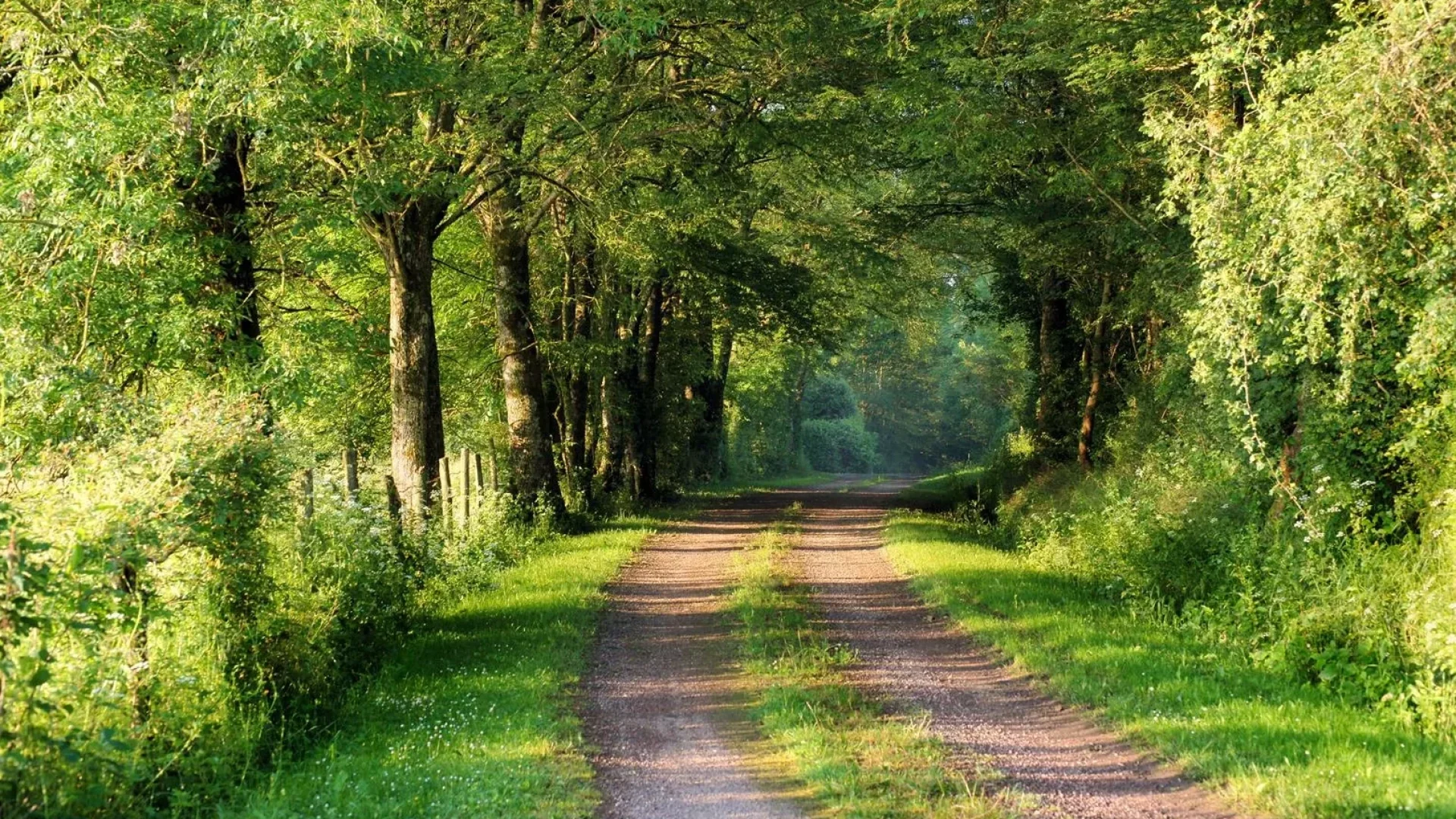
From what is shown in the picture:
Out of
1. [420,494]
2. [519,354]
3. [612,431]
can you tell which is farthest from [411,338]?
[612,431]

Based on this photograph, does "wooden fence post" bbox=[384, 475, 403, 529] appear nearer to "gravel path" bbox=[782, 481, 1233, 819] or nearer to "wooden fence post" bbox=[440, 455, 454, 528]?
"wooden fence post" bbox=[440, 455, 454, 528]

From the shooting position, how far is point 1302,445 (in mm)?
11406

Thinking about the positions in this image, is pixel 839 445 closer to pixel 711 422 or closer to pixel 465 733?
pixel 711 422

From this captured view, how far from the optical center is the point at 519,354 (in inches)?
862

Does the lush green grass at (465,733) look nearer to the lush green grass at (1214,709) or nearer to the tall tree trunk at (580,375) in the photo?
the lush green grass at (1214,709)

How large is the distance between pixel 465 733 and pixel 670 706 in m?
1.94

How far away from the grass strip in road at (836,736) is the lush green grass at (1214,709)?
5.79 feet

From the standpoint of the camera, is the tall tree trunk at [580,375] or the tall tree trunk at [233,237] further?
the tall tree trunk at [580,375]

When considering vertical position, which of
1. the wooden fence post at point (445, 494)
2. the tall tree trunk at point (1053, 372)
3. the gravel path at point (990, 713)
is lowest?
the gravel path at point (990, 713)

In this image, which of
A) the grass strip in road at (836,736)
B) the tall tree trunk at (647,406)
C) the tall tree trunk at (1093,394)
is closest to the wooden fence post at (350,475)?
the grass strip in road at (836,736)

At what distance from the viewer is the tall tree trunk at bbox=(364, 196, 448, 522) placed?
17.6 m

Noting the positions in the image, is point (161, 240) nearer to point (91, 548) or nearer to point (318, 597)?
point (318, 597)

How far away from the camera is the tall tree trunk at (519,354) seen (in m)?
21.1

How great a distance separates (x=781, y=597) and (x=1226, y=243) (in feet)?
23.6
